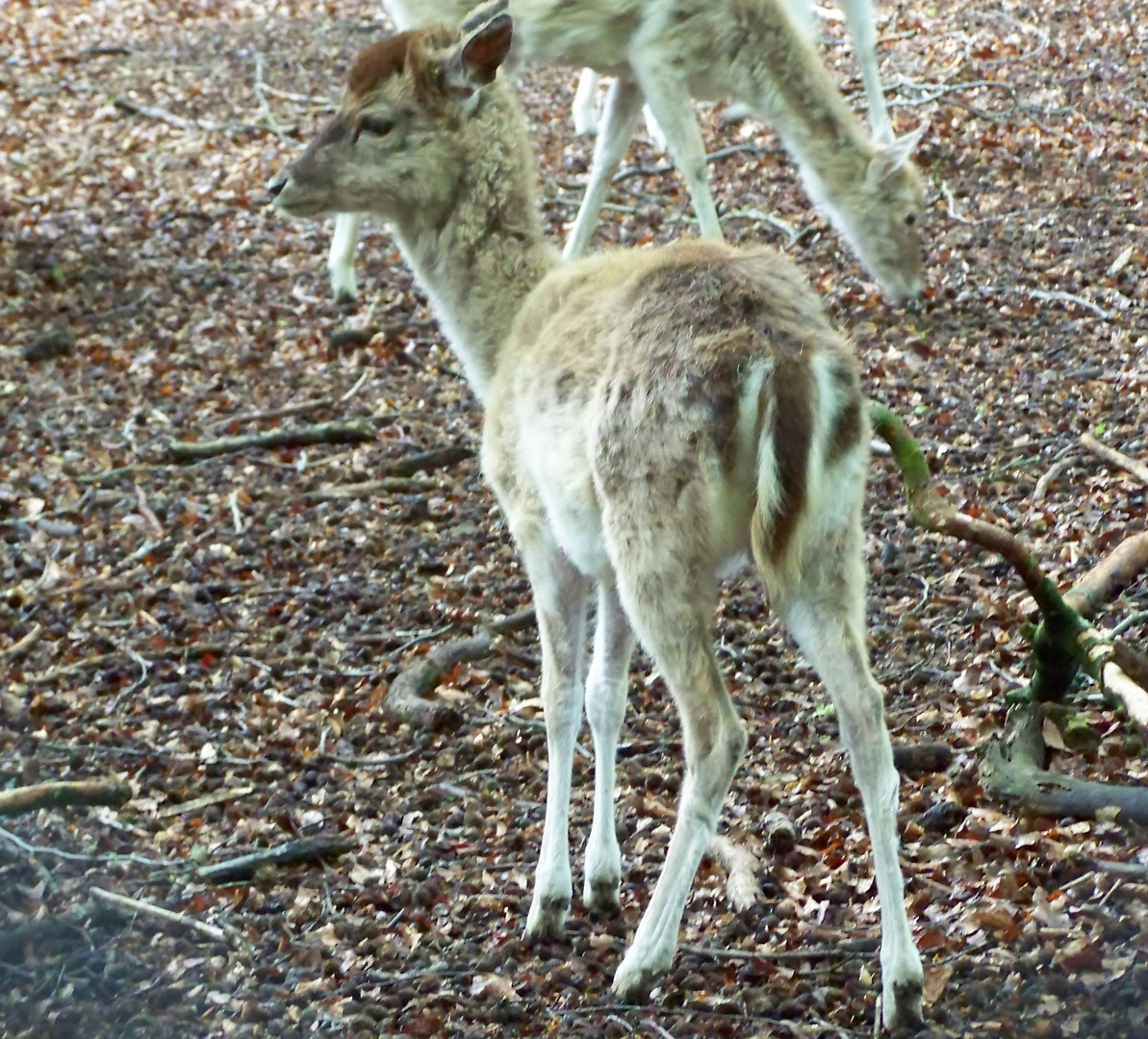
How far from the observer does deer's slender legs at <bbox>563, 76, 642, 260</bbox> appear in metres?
8.03

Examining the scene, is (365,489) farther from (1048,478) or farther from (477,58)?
(1048,478)

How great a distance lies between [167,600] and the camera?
19.3ft

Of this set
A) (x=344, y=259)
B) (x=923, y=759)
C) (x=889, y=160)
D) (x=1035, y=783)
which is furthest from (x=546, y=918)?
(x=889, y=160)

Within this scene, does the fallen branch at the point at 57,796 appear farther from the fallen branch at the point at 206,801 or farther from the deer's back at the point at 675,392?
the deer's back at the point at 675,392

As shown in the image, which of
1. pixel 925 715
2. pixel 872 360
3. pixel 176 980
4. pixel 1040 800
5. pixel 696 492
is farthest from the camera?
pixel 872 360

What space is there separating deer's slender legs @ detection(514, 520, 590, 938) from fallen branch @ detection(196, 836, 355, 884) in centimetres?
65

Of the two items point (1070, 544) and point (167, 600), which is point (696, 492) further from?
point (167, 600)

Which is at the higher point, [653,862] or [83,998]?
[83,998]

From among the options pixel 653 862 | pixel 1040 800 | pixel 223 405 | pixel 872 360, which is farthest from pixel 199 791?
pixel 872 360

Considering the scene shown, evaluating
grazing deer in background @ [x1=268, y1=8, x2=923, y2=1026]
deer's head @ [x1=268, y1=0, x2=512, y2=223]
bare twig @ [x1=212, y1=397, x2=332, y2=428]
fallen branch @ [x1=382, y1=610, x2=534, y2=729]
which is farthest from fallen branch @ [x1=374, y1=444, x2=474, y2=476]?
grazing deer in background @ [x1=268, y1=8, x2=923, y2=1026]

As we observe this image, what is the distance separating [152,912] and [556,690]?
121 cm

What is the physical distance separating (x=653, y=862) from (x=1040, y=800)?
109cm

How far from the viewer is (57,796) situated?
3773mm

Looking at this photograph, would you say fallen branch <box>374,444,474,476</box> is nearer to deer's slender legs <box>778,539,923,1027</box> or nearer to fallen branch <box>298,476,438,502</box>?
fallen branch <box>298,476,438,502</box>
